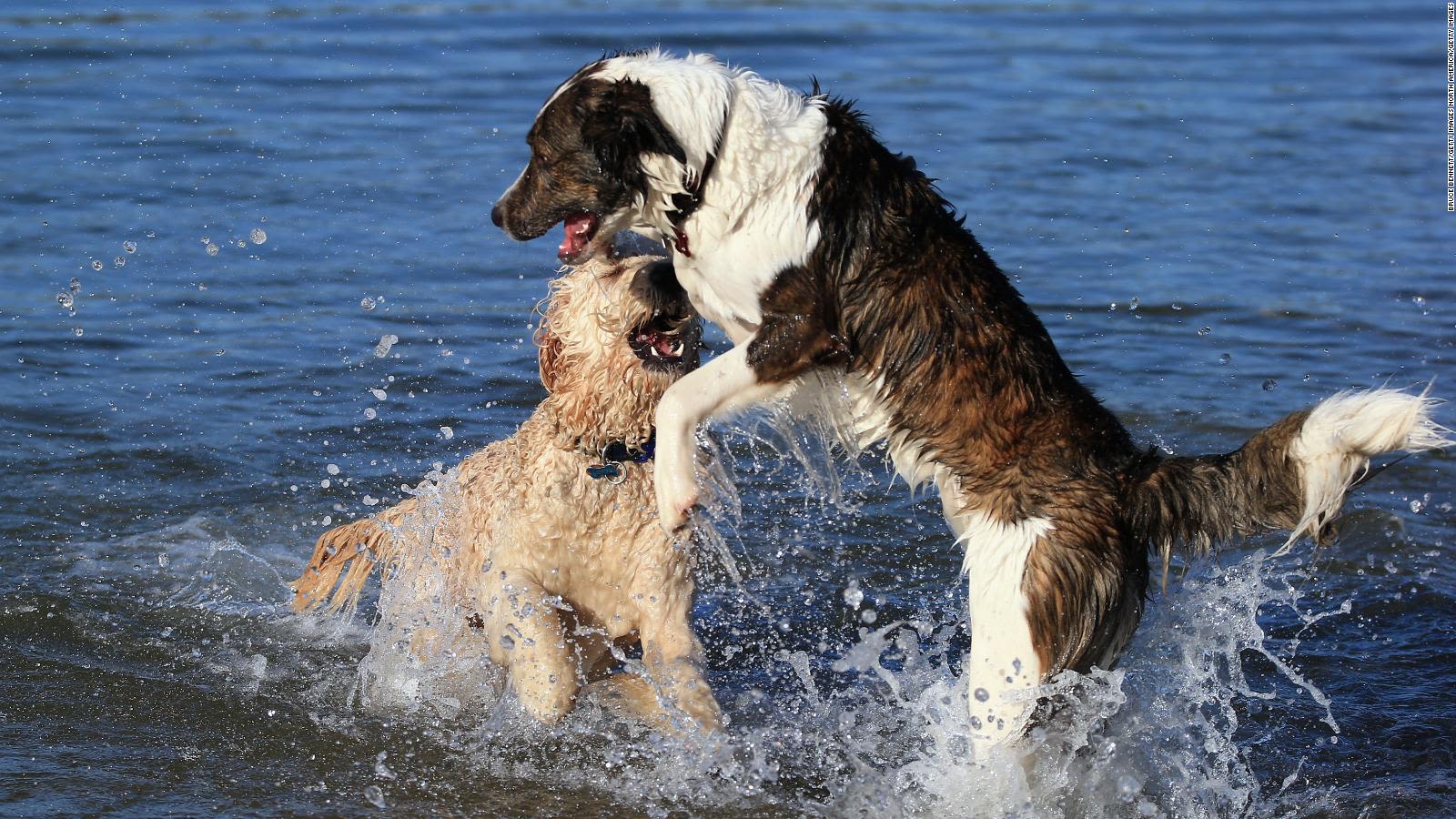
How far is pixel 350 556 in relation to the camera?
5.33 meters

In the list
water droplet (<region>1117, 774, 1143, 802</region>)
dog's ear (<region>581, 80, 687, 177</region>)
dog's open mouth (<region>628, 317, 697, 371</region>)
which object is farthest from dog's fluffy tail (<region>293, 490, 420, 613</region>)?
water droplet (<region>1117, 774, 1143, 802</region>)

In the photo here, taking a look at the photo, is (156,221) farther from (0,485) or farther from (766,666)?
(766,666)

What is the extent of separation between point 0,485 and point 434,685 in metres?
2.50

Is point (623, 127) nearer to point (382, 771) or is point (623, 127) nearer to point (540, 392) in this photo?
point (382, 771)

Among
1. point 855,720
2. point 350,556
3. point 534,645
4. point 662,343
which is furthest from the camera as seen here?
point 350,556

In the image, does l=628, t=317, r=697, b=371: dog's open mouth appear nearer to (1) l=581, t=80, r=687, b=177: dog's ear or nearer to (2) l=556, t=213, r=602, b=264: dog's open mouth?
(2) l=556, t=213, r=602, b=264: dog's open mouth

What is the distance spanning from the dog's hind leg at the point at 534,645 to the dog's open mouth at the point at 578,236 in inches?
41.2

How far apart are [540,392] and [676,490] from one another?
3744mm

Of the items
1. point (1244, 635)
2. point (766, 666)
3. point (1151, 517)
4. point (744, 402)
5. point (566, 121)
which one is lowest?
point (766, 666)

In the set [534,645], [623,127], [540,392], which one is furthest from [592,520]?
[540,392]

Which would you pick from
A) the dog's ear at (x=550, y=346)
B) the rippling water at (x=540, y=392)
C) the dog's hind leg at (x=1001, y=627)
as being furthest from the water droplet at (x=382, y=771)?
the dog's hind leg at (x=1001, y=627)

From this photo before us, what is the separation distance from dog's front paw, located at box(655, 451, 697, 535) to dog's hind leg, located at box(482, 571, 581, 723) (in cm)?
79

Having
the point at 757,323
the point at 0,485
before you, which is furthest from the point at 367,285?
the point at 757,323

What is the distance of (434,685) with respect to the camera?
5195 millimetres
